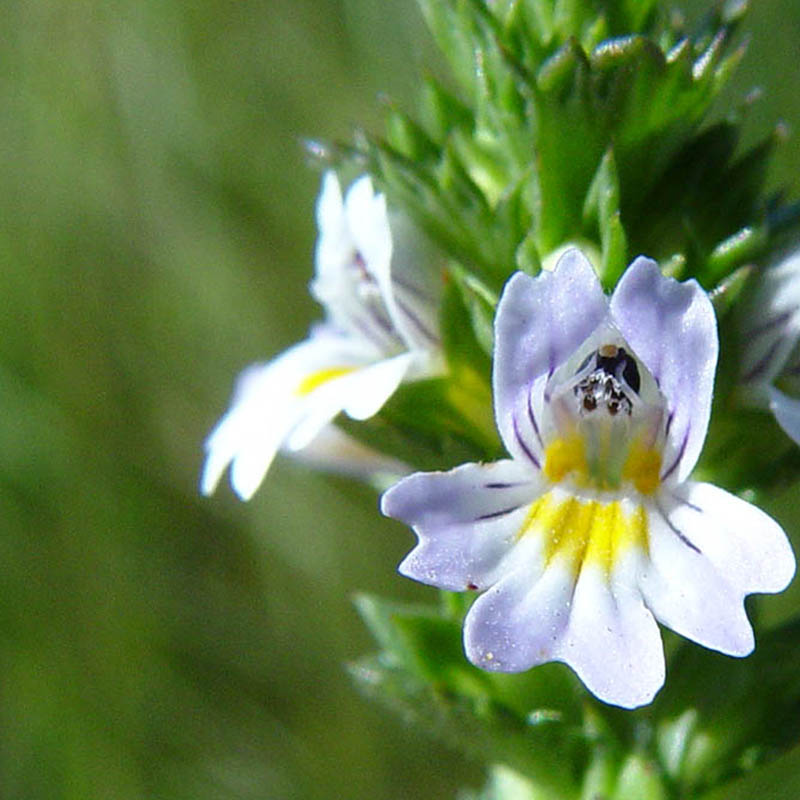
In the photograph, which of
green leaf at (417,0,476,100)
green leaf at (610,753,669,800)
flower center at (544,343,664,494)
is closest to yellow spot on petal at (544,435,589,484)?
flower center at (544,343,664,494)

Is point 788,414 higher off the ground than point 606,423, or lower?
lower

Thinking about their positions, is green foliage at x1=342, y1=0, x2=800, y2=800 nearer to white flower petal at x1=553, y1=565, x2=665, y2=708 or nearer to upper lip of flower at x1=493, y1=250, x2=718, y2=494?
upper lip of flower at x1=493, y1=250, x2=718, y2=494

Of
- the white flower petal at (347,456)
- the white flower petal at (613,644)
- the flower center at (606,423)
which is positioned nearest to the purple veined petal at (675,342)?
the flower center at (606,423)

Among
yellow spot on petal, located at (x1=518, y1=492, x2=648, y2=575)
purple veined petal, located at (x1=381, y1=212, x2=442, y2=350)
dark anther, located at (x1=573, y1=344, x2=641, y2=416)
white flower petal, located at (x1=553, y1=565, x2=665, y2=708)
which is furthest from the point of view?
purple veined petal, located at (x1=381, y1=212, x2=442, y2=350)

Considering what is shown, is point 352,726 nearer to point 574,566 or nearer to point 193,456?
point 193,456

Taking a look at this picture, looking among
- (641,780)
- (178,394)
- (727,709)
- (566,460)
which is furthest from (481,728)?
(178,394)

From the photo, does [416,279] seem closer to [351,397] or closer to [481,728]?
[351,397]
